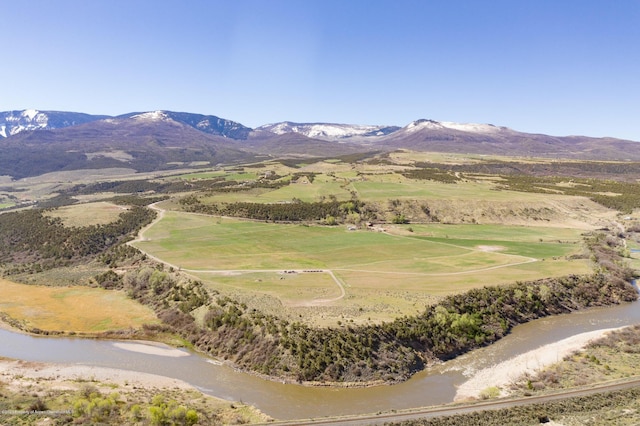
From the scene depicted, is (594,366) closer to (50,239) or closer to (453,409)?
(453,409)

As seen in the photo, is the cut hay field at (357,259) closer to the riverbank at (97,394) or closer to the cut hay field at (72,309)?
the cut hay field at (72,309)

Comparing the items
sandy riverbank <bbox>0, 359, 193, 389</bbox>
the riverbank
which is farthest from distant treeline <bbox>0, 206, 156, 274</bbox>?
the riverbank

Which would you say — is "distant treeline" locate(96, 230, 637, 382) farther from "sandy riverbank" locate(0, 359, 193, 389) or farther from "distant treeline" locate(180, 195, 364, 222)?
"distant treeline" locate(180, 195, 364, 222)

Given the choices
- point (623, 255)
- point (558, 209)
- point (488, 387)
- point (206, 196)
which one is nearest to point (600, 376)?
point (488, 387)

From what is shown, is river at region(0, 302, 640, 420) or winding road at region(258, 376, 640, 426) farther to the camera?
river at region(0, 302, 640, 420)

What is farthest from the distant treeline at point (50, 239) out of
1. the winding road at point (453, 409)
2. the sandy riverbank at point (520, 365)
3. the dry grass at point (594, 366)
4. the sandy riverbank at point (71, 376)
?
the dry grass at point (594, 366)

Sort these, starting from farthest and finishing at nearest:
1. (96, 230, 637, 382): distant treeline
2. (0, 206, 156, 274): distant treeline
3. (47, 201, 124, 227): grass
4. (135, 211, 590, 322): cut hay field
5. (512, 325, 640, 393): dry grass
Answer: (47, 201, 124, 227): grass
(0, 206, 156, 274): distant treeline
(135, 211, 590, 322): cut hay field
(96, 230, 637, 382): distant treeline
(512, 325, 640, 393): dry grass
